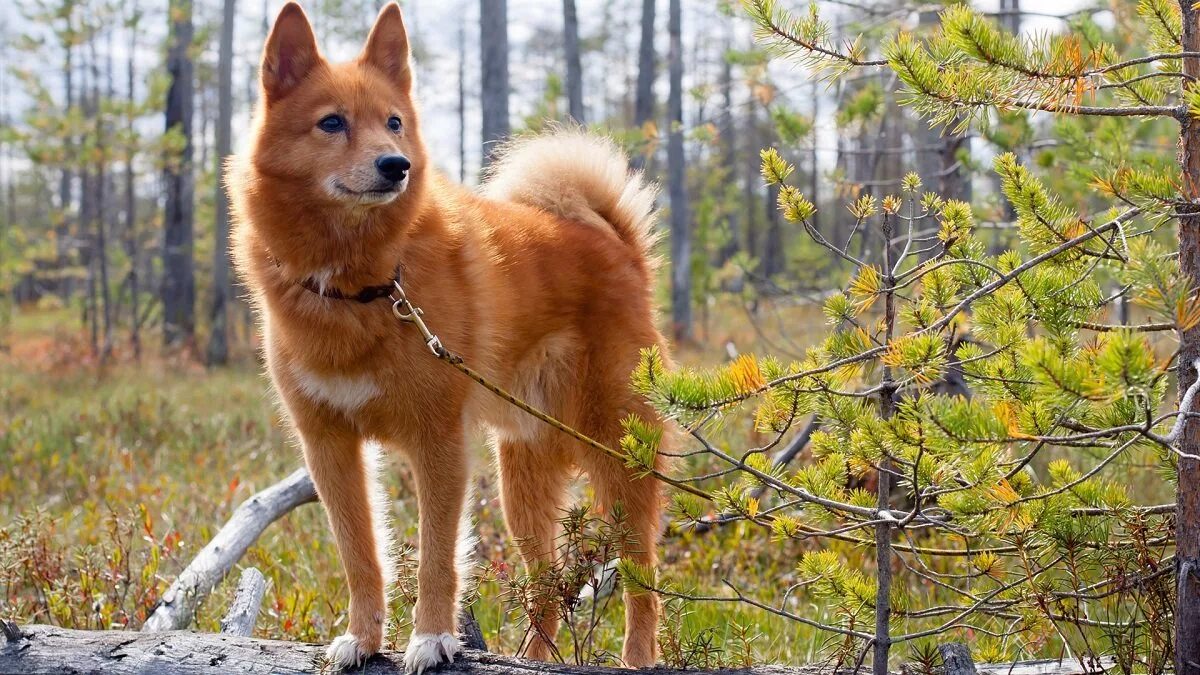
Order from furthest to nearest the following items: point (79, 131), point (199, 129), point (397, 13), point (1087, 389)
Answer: point (199, 129) → point (79, 131) → point (397, 13) → point (1087, 389)

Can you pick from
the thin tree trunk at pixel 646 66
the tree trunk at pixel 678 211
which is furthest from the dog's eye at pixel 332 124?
the thin tree trunk at pixel 646 66

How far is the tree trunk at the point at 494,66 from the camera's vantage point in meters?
6.02

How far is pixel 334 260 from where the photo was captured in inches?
108

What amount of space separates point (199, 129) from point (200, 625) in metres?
31.5

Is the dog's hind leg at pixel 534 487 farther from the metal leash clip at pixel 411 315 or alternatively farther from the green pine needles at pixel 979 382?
the green pine needles at pixel 979 382

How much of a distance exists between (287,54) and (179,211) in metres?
12.5

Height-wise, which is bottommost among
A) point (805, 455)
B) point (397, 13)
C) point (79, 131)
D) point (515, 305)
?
point (805, 455)

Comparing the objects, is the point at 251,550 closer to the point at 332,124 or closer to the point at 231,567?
the point at 231,567

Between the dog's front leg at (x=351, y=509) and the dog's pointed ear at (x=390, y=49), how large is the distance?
1158 mm

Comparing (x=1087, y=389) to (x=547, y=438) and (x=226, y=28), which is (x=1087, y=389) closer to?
(x=547, y=438)

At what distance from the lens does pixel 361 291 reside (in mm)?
2693

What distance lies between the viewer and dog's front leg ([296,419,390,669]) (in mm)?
2768

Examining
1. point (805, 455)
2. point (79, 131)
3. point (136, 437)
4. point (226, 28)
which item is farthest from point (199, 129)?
point (805, 455)

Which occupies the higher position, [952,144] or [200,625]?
[952,144]
